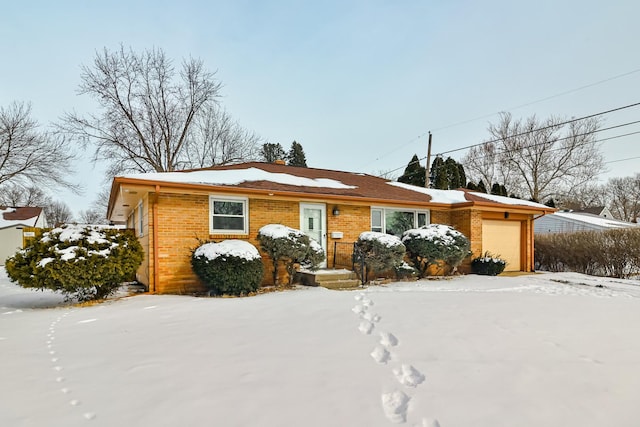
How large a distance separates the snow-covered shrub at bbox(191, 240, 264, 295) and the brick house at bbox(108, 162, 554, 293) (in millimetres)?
932

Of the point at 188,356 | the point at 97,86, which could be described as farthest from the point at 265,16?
the point at 97,86

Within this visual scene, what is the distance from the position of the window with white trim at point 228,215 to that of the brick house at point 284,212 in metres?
0.03

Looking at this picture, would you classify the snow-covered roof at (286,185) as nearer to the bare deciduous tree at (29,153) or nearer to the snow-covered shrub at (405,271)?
the snow-covered shrub at (405,271)

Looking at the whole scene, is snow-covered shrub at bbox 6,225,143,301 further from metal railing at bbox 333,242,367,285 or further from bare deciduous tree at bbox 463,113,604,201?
bare deciduous tree at bbox 463,113,604,201

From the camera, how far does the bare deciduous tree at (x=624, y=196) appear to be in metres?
38.8

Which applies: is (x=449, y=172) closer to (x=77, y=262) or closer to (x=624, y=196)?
(x=77, y=262)

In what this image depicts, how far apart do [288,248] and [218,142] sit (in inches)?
865

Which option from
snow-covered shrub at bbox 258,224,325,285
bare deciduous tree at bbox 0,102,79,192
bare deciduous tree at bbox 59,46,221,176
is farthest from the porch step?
bare deciduous tree at bbox 0,102,79,192

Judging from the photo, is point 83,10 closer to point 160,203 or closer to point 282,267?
point 160,203

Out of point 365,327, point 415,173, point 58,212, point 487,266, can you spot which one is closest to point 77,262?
point 365,327

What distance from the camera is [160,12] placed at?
37.0 feet

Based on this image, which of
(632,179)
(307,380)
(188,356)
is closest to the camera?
(307,380)

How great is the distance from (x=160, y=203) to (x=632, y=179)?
50.0 m

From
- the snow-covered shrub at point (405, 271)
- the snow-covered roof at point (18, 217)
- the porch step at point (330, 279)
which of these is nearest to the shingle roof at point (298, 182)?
the snow-covered shrub at point (405, 271)
